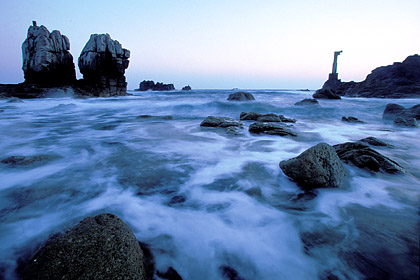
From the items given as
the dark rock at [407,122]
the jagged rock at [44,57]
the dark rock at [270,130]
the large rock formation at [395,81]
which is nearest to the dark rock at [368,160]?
the dark rock at [270,130]

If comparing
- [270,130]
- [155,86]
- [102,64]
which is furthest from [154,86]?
[270,130]

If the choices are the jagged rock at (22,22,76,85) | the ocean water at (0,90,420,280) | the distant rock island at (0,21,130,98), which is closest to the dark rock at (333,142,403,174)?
the ocean water at (0,90,420,280)

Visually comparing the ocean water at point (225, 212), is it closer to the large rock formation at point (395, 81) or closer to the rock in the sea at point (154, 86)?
the large rock formation at point (395, 81)

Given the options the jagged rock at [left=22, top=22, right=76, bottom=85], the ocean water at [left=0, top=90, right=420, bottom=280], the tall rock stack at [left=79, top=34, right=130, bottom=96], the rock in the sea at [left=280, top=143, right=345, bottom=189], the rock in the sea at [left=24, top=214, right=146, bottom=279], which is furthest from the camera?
the tall rock stack at [left=79, top=34, right=130, bottom=96]

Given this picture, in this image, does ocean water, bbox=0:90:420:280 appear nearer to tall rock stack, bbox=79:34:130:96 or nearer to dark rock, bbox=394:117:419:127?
dark rock, bbox=394:117:419:127

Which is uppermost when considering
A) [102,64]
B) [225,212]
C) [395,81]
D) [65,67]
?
[102,64]

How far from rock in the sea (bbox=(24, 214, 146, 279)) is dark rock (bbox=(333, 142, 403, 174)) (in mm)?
2972

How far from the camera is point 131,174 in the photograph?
2.78 metres

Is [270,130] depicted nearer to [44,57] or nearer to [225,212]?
[225,212]

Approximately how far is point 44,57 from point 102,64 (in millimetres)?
5321

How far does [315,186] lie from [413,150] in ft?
10.6

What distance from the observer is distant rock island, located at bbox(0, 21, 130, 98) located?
20469 millimetres

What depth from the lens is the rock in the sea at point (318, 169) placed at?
2.29 metres

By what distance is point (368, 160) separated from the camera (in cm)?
284
